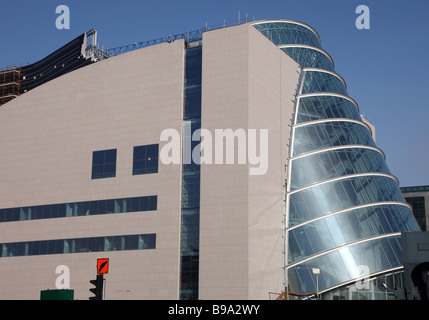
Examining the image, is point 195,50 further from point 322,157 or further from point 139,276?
point 139,276

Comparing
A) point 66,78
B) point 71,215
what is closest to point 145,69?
point 66,78

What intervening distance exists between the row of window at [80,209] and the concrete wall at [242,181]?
618cm

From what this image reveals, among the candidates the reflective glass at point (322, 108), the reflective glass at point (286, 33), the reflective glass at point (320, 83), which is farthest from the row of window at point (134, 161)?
the reflective glass at point (286, 33)

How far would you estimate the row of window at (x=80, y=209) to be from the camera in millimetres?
56312

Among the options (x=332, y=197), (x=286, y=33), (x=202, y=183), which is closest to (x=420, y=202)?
(x=286, y=33)

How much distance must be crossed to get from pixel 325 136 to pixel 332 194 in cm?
647

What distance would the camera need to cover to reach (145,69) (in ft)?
198

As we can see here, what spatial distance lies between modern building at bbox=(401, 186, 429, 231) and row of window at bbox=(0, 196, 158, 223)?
180 ft

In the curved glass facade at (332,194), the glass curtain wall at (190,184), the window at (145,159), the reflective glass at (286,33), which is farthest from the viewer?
the reflective glass at (286,33)

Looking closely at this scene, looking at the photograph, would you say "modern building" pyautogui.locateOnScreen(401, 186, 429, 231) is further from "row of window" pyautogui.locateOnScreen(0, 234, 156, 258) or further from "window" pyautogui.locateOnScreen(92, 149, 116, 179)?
"window" pyautogui.locateOnScreen(92, 149, 116, 179)

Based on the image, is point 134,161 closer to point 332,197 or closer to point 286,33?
point 332,197

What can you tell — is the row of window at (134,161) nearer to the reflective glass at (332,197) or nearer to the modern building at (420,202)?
the reflective glass at (332,197)

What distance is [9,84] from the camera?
285ft
